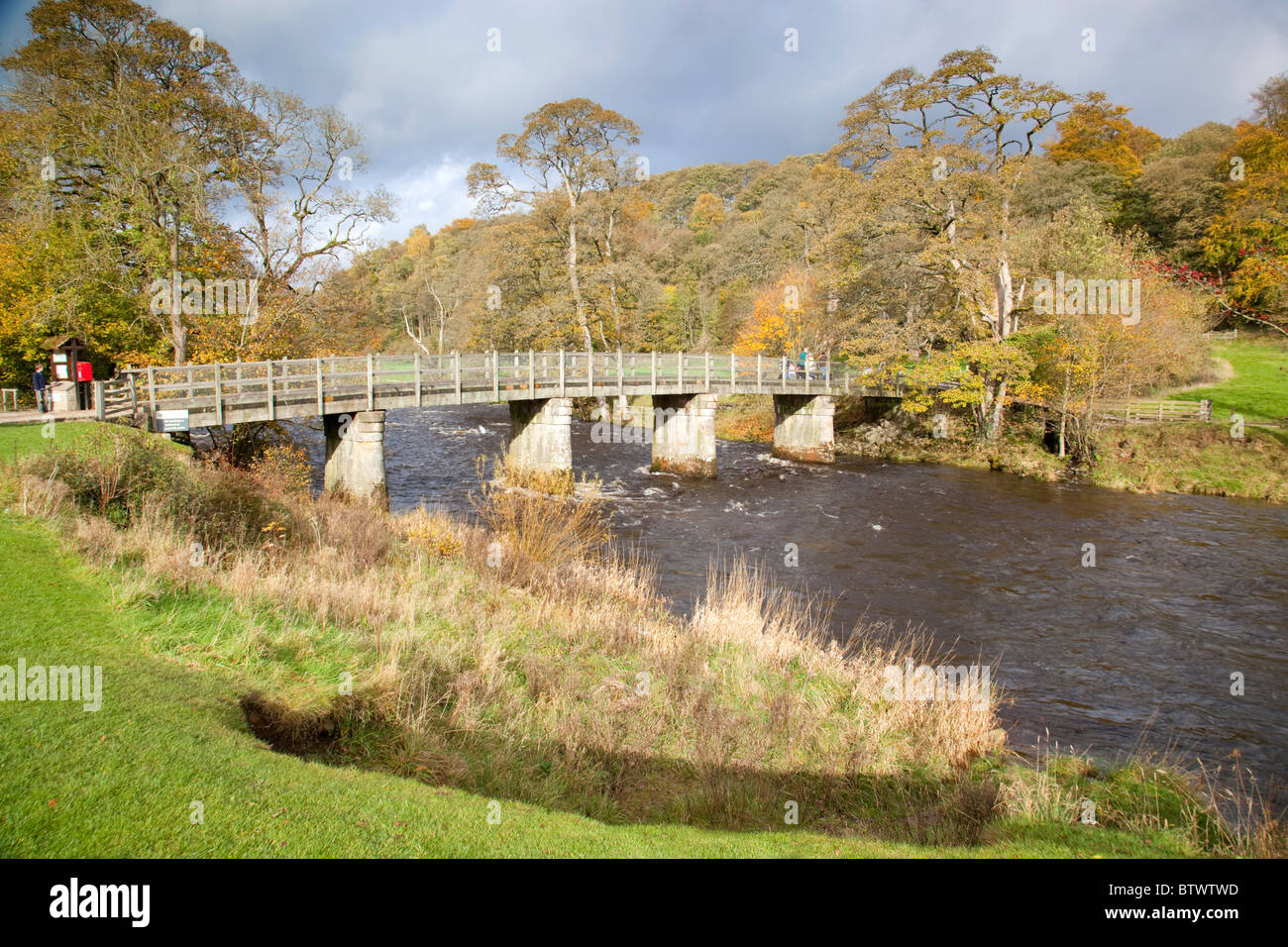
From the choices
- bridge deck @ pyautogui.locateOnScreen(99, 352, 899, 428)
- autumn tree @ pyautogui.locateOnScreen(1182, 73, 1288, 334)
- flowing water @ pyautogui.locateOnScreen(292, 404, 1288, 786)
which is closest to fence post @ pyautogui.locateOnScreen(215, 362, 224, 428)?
bridge deck @ pyautogui.locateOnScreen(99, 352, 899, 428)

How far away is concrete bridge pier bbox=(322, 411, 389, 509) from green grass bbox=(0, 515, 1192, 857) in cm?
1426

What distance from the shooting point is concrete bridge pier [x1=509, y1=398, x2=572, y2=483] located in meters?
26.9

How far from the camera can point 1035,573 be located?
1706 cm

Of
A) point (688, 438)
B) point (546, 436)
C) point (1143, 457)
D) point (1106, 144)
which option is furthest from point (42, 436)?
point (1106, 144)

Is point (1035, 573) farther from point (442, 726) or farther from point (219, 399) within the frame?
point (219, 399)

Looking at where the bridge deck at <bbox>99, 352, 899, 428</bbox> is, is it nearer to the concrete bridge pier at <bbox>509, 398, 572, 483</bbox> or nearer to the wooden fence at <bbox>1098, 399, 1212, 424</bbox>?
the concrete bridge pier at <bbox>509, 398, 572, 483</bbox>

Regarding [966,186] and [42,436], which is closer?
[42,436]

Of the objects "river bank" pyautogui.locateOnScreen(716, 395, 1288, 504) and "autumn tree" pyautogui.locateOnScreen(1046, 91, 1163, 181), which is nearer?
"river bank" pyautogui.locateOnScreen(716, 395, 1288, 504)

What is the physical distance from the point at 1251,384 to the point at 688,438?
27907 mm
